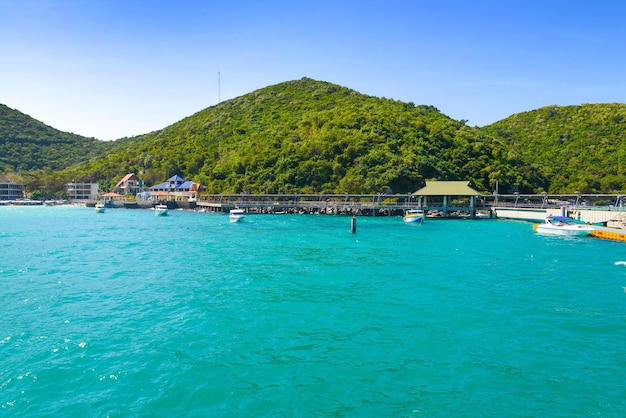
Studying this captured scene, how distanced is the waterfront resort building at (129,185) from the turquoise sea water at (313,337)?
393 feet

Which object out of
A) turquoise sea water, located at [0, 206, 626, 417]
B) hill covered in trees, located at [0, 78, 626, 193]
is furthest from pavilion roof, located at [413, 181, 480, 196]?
turquoise sea water, located at [0, 206, 626, 417]

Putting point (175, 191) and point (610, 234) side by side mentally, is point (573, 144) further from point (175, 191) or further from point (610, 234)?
point (175, 191)

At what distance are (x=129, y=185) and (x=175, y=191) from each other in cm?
2692

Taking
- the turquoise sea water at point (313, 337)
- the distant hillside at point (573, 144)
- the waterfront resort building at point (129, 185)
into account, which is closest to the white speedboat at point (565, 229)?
the turquoise sea water at point (313, 337)

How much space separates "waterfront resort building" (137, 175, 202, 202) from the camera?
395ft

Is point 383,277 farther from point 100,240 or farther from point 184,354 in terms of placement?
point 100,240

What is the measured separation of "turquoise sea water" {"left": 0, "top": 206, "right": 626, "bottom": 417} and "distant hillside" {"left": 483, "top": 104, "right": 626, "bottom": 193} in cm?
8273

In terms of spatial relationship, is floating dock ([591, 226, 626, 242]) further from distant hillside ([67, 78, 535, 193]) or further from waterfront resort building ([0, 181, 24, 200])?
waterfront resort building ([0, 181, 24, 200])

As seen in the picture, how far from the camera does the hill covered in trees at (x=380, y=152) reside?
320 feet

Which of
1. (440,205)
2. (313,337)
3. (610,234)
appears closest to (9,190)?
(440,205)

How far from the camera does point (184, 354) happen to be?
13.2 meters

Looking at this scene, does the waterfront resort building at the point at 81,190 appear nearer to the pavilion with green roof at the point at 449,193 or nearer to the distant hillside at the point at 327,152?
the distant hillside at the point at 327,152

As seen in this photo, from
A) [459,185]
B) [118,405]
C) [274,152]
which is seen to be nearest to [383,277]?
[118,405]

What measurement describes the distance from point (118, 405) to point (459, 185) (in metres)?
71.4
